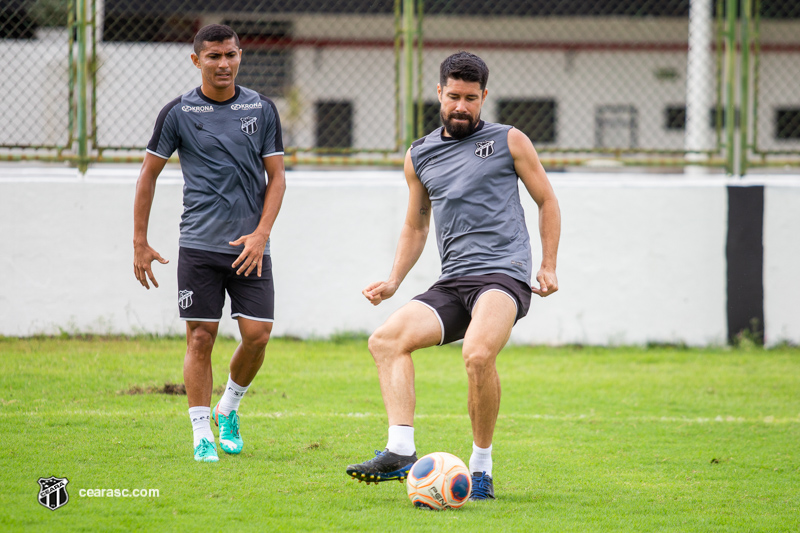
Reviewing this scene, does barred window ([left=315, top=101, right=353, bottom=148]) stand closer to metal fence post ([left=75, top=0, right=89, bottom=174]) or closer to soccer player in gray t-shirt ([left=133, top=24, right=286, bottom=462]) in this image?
metal fence post ([left=75, top=0, right=89, bottom=174])

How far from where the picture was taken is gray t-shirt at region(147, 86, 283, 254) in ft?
15.7

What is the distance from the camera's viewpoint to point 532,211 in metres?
8.57

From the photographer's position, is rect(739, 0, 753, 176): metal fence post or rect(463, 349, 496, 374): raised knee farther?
rect(739, 0, 753, 176): metal fence post

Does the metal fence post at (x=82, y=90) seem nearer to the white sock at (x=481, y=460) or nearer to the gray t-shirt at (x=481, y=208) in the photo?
the gray t-shirt at (x=481, y=208)

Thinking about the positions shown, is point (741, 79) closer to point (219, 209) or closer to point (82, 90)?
point (219, 209)

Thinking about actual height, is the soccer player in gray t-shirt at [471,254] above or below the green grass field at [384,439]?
above

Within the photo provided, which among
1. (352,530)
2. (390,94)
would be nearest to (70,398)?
(352,530)

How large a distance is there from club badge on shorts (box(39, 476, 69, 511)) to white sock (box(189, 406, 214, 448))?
738 mm

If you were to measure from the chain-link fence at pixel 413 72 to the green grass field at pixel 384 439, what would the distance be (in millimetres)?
2127

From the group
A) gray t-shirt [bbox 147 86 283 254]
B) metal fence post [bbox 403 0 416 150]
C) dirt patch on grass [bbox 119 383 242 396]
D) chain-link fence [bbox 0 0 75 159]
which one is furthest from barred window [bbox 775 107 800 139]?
gray t-shirt [bbox 147 86 283 254]

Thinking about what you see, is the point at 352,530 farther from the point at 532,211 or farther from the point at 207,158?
the point at 532,211

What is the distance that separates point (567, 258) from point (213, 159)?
15.1 feet

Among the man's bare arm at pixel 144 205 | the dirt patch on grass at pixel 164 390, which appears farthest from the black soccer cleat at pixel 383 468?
the dirt patch on grass at pixel 164 390

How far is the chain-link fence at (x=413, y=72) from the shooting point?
336 inches
